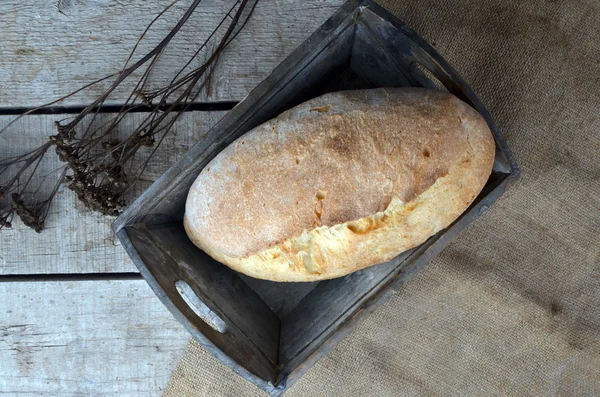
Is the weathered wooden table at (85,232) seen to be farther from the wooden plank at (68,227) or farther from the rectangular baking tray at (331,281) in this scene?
the rectangular baking tray at (331,281)

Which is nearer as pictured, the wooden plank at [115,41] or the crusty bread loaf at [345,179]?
the crusty bread loaf at [345,179]

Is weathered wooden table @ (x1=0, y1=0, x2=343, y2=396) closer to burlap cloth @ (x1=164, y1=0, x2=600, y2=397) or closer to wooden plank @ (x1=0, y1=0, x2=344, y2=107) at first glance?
wooden plank @ (x1=0, y1=0, x2=344, y2=107)

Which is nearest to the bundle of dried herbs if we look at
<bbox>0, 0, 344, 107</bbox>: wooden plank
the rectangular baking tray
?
<bbox>0, 0, 344, 107</bbox>: wooden plank

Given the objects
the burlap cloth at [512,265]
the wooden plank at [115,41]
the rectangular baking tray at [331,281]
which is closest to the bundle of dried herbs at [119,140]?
the wooden plank at [115,41]

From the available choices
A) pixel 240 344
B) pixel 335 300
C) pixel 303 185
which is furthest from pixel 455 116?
pixel 240 344

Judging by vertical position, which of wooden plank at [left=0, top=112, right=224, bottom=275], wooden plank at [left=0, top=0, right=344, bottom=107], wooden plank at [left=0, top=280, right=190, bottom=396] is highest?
wooden plank at [left=0, top=0, right=344, bottom=107]

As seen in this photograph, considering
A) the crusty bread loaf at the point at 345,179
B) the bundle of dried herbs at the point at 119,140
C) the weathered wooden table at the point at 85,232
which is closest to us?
the crusty bread loaf at the point at 345,179
